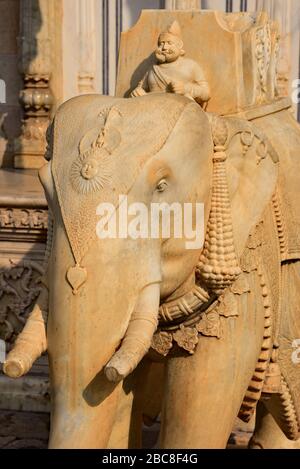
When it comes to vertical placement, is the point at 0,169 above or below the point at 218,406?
below

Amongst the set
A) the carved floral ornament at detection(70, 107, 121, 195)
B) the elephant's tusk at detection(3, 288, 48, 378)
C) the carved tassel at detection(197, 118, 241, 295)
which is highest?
the carved floral ornament at detection(70, 107, 121, 195)

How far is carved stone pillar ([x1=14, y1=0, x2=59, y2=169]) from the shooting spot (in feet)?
27.4

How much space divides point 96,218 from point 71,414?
0.45 m

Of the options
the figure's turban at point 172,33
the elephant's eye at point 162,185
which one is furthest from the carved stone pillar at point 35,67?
the elephant's eye at point 162,185

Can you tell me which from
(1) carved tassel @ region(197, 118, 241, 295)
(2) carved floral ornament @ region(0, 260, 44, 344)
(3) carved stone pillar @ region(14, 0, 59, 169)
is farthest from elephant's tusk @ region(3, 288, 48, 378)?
(3) carved stone pillar @ region(14, 0, 59, 169)

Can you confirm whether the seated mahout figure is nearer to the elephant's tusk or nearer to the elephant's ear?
the elephant's ear

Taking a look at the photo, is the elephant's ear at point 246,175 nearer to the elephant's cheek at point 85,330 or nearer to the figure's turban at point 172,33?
the figure's turban at point 172,33

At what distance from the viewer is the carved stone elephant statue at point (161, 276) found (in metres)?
3.15

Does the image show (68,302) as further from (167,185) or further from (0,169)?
(0,169)

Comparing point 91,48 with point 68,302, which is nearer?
point 68,302

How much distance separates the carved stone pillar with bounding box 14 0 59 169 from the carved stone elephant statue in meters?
4.55

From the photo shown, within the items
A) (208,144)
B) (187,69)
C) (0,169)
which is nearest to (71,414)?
(208,144)

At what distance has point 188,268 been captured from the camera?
3406mm

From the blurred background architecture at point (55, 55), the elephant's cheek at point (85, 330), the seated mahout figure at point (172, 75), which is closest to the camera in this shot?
the elephant's cheek at point (85, 330)
